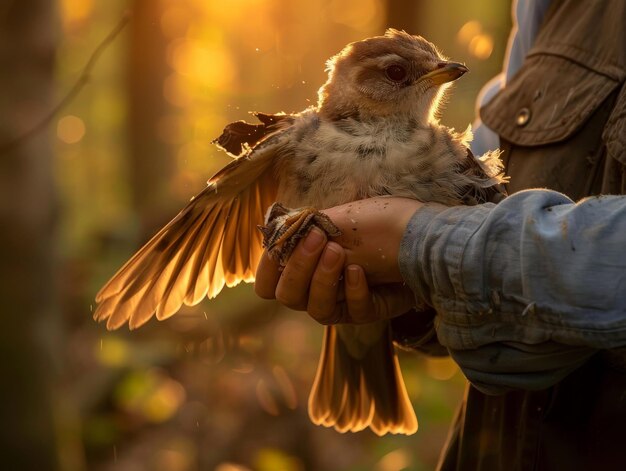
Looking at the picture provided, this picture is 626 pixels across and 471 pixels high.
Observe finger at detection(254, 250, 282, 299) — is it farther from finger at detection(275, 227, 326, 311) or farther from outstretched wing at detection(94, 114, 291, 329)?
outstretched wing at detection(94, 114, 291, 329)

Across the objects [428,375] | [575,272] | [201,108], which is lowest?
[428,375]

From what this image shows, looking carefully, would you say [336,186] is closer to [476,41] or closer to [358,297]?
[358,297]

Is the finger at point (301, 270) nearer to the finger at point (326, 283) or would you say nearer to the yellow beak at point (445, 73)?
the finger at point (326, 283)

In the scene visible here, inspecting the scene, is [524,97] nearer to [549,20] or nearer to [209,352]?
[549,20]

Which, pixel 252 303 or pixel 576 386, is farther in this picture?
pixel 252 303

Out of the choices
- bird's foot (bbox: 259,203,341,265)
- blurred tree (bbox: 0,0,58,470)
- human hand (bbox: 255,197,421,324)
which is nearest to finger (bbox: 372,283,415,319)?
human hand (bbox: 255,197,421,324)

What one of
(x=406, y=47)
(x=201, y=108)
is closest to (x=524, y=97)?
(x=406, y=47)
